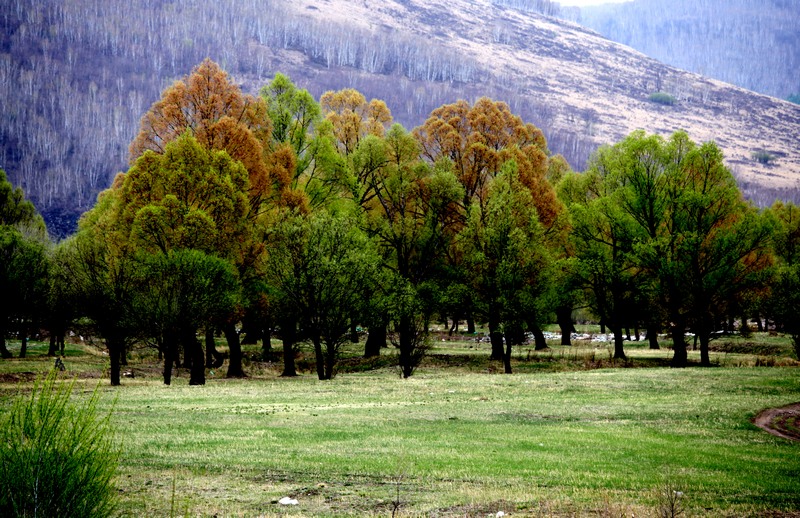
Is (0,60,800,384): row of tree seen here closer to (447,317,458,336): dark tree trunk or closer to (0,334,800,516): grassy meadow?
(0,334,800,516): grassy meadow

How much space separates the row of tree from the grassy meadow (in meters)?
4.98

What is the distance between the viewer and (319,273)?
37.8 meters

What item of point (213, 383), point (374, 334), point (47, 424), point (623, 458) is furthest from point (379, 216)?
point (47, 424)

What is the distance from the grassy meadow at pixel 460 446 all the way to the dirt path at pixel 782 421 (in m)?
0.55

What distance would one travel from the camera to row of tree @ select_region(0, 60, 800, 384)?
1393 inches

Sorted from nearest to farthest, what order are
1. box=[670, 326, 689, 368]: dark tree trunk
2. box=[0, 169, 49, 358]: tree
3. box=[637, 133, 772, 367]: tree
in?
1. box=[637, 133, 772, 367]: tree
2. box=[670, 326, 689, 368]: dark tree trunk
3. box=[0, 169, 49, 358]: tree

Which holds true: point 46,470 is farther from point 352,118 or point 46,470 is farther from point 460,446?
point 352,118

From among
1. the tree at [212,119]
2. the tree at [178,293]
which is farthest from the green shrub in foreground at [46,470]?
the tree at [212,119]

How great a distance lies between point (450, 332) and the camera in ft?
253

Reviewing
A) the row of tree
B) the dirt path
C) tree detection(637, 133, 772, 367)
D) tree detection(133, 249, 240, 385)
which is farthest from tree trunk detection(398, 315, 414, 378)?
the dirt path

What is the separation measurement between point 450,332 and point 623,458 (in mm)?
60230

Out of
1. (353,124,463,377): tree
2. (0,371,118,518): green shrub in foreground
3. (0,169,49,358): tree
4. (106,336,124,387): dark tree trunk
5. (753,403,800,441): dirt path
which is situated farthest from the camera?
(353,124,463,377): tree

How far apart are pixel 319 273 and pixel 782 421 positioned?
24228 mm

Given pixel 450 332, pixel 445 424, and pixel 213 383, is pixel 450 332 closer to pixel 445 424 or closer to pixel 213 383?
Answer: pixel 213 383
